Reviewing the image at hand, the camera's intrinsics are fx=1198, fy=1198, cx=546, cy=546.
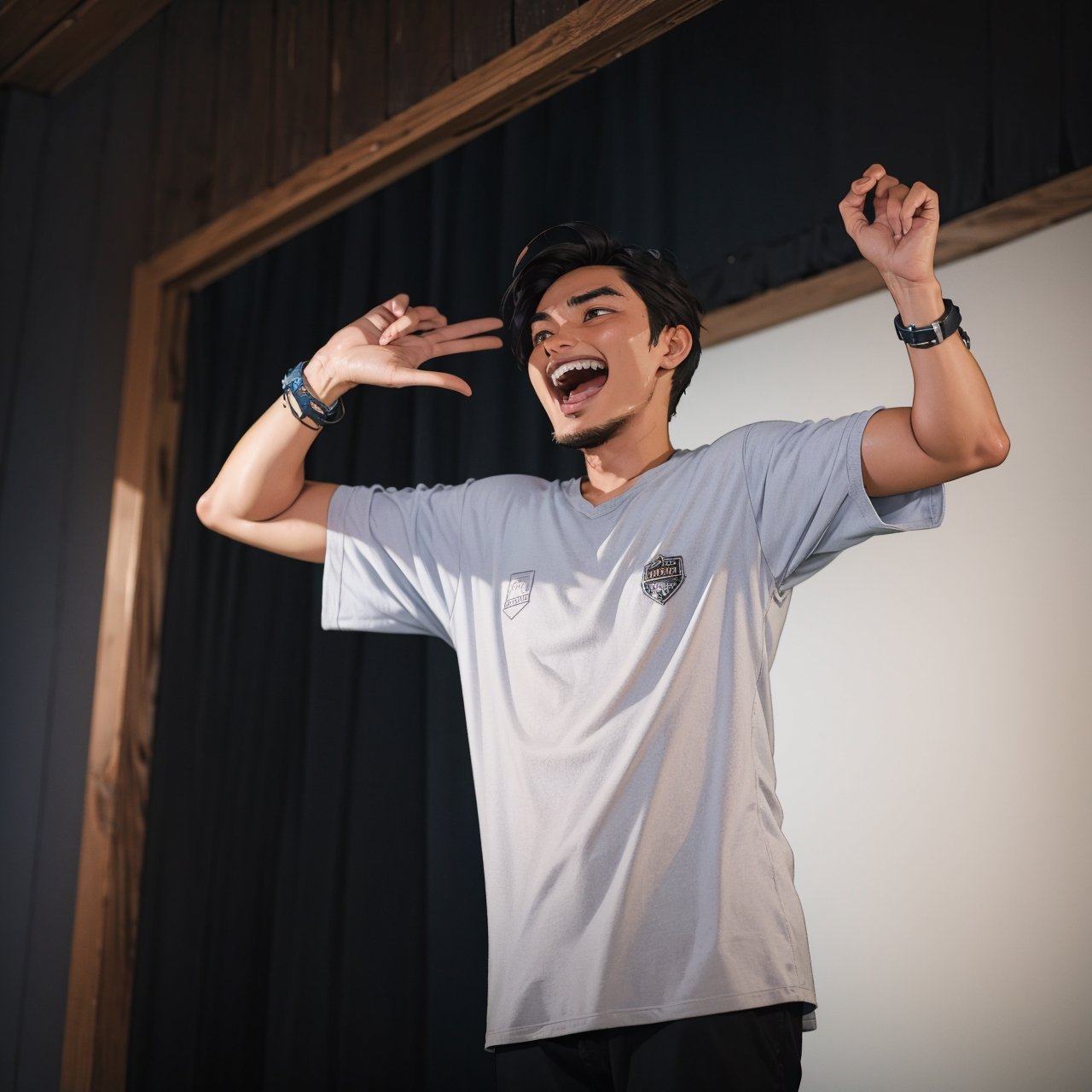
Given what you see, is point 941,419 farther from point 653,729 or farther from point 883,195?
point 653,729

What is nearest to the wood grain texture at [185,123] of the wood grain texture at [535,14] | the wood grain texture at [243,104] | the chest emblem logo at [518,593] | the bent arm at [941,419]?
the wood grain texture at [243,104]

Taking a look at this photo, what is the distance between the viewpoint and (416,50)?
2.29 meters

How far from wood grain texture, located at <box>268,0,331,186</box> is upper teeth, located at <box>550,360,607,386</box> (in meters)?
1.04

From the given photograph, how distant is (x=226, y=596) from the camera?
8.57 feet

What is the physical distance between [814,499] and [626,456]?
337mm

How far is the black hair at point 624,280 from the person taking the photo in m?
1.74

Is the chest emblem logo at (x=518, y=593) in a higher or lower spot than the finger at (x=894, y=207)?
lower

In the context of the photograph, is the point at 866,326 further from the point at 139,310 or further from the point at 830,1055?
the point at 139,310

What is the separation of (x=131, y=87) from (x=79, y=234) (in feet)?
1.39

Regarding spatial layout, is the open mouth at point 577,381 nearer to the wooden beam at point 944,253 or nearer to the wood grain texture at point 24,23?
the wooden beam at point 944,253

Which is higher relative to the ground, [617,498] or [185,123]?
[185,123]

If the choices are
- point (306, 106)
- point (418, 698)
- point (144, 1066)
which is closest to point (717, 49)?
point (306, 106)

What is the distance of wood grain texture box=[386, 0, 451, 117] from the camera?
2238 mm

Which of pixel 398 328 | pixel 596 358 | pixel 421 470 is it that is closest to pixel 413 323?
pixel 398 328
